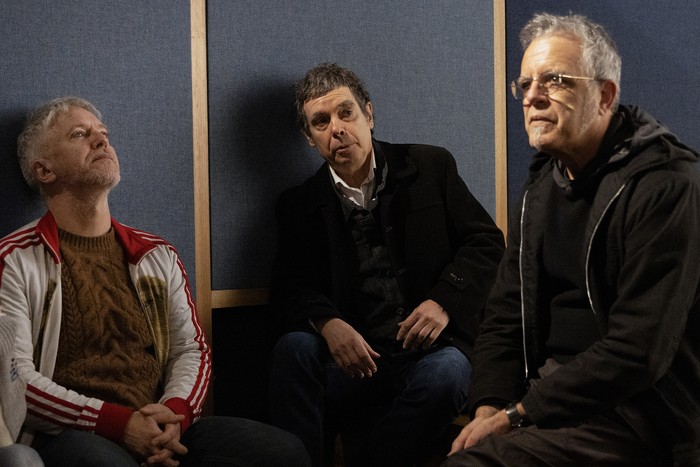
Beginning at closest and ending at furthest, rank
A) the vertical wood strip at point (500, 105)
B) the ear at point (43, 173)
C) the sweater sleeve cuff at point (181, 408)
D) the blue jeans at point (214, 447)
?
the blue jeans at point (214, 447)
the sweater sleeve cuff at point (181, 408)
the ear at point (43, 173)
the vertical wood strip at point (500, 105)

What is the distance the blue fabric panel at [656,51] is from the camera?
3283 mm

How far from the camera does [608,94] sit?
5.98 ft

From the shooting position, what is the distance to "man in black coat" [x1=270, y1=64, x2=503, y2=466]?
2295 millimetres

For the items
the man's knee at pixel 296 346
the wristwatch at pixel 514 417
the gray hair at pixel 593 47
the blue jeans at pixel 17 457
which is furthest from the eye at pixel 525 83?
the blue jeans at pixel 17 457

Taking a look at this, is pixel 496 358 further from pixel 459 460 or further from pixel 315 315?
pixel 315 315

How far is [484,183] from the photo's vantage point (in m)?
3.08

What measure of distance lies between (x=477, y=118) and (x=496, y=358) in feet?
4.45

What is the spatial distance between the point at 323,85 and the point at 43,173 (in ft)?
2.85

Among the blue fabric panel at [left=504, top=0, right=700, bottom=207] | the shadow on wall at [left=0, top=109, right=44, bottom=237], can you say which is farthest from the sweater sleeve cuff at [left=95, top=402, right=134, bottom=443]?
the blue fabric panel at [left=504, top=0, right=700, bottom=207]

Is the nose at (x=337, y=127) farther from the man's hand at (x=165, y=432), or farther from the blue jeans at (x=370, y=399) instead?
the man's hand at (x=165, y=432)

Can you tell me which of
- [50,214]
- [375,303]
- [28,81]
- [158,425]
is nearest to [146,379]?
[158,425]

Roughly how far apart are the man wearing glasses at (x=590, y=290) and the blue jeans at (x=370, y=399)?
0.33 meters

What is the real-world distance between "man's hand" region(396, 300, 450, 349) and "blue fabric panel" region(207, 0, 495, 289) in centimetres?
55

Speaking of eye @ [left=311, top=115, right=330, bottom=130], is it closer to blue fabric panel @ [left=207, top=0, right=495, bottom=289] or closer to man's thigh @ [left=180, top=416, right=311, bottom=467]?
blue fabric panel @ [left=207, top=0, right=495, bottom=289]
